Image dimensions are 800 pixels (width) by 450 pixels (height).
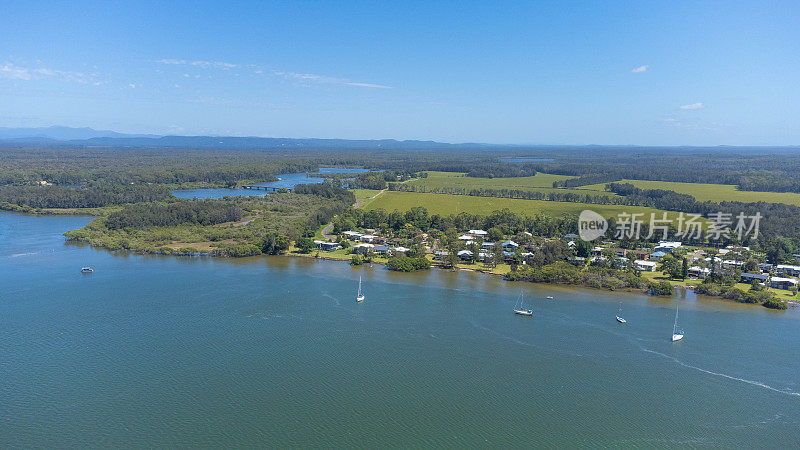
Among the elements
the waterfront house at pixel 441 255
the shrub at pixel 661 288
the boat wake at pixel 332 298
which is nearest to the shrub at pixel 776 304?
the shrub at pixel 661 288

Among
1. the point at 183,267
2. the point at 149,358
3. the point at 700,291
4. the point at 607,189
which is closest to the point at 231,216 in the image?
the point at 183,267

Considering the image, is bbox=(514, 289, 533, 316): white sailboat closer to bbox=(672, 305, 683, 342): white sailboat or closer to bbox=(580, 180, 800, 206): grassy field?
bbox=(672, 305, 683, 342): white sailboat

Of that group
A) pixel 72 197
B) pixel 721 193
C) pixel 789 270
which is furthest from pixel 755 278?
pixel 72 197

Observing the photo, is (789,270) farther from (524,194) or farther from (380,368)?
(524,194)

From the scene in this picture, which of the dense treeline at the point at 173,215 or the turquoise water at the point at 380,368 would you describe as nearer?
the turquoise water at the point at 380,368

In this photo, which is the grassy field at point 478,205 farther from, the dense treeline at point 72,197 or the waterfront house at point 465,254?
the dense treeline at point 72,197
